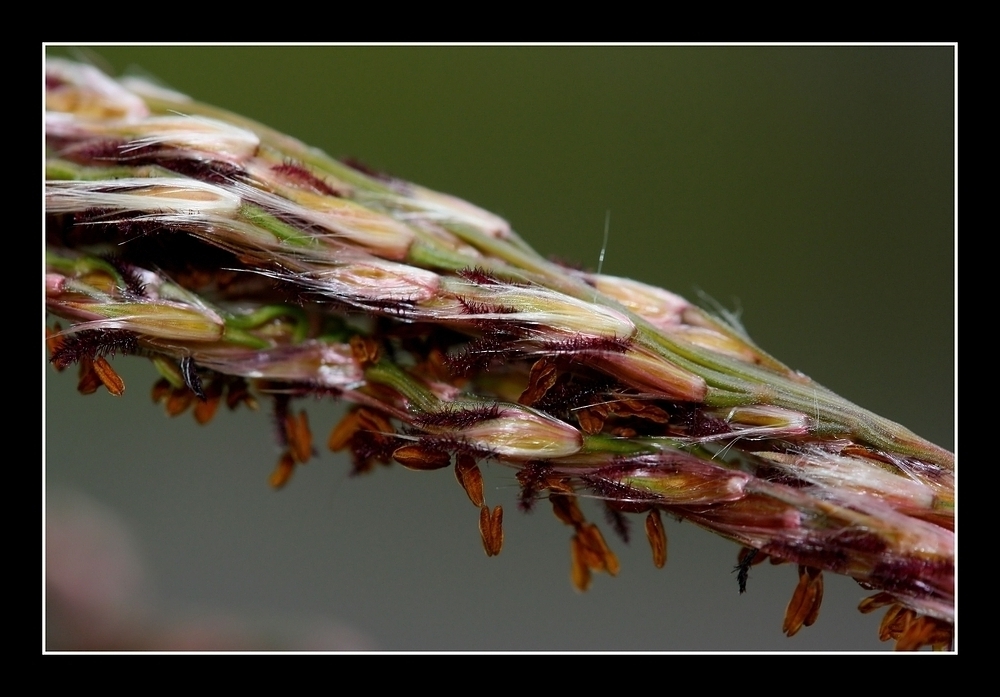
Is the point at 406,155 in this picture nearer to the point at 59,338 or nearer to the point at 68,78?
the point at 68,78

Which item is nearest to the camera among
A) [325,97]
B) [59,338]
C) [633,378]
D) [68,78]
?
[633,378]

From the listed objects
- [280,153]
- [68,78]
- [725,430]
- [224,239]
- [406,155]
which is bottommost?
[725,430]

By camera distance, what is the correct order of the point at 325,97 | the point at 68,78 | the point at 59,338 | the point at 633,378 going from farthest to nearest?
1. the point at 325,97
2. the point at 68,78
3. the point at 59,338
4. the point at 633,378

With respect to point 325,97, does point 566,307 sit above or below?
below

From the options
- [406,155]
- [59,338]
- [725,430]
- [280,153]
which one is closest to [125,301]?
[59,338]

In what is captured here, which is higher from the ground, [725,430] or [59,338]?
[59,338]

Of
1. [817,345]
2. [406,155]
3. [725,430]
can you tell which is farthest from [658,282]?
[725,430]

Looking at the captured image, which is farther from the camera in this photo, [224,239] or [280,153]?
[280,153]

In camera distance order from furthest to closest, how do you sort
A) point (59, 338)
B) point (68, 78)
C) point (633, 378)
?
point (68, 78)
point (59, 338)
point (633, 378)

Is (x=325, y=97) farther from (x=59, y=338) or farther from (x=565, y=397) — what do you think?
(x=565, y=397)
